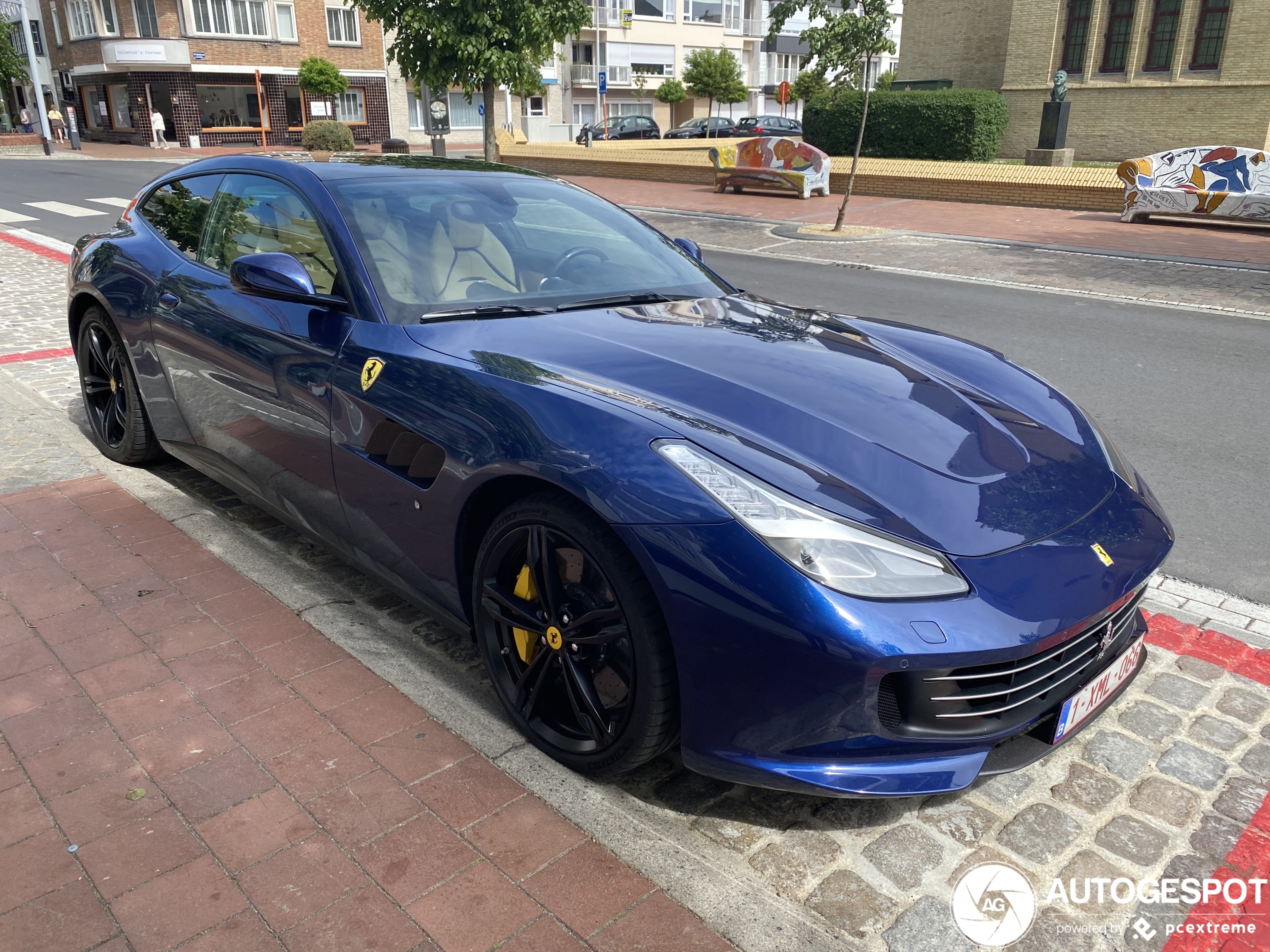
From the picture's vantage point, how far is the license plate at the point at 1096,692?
2340 millimetres

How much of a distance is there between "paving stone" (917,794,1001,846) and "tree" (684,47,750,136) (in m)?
56.7

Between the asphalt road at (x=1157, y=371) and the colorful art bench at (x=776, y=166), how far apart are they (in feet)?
26.7

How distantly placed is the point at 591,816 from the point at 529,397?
1.08 m

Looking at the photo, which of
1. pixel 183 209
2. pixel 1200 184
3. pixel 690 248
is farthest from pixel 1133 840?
pixel 1200 184

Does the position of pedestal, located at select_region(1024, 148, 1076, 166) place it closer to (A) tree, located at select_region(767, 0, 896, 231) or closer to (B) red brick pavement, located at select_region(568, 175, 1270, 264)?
(B) red brick pavement, located at select_region(568, 175, 1270, 264)

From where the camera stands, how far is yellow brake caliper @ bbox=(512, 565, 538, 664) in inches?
102

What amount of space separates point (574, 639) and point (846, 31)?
48.3 feet

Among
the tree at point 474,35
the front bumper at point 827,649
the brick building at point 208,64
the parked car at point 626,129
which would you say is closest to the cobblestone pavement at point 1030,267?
the tree at point 474,35

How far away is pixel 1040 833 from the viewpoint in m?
2.47

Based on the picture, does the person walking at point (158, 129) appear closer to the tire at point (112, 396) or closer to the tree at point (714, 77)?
the tree at point (714, 77)

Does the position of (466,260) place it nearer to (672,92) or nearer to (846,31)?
(846,31)

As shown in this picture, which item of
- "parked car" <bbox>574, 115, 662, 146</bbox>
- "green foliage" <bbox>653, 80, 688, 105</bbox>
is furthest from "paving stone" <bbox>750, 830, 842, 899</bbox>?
"green foliage" <bbox>653, 80, 688, 105</bbox>

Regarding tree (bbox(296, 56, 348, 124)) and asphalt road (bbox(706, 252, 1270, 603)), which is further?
tree (bbox(296, 56, 348, 124))

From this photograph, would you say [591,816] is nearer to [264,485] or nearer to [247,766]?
[247,766]
